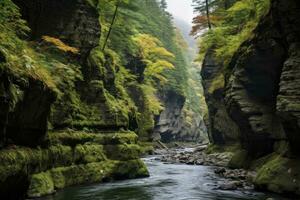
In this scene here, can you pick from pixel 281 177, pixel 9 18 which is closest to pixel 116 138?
pixel 281 177

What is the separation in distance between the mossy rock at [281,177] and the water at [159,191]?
0.74 meters

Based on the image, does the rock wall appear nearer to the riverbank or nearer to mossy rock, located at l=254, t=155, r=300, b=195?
the riverbank

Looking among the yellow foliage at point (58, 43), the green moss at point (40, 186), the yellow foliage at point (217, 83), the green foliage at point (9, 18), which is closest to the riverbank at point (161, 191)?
the green moss at point (40, 186)

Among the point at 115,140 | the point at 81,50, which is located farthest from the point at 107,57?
the point at 115,140

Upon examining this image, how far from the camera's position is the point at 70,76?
75.1 feet

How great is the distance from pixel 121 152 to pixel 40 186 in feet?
28.1

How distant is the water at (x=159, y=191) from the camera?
17.8 m

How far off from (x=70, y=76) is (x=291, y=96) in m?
12.3

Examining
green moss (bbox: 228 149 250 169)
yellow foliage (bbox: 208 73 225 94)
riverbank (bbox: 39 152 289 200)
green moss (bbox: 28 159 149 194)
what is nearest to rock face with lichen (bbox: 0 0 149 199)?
green moss (bbox: 28 159 149 194)

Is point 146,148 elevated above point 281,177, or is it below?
above

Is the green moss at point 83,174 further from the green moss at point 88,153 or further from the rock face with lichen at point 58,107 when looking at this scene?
the green moss at point 88,153

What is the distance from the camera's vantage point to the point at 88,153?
23.0m

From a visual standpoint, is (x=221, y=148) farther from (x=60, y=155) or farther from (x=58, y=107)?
(x=60, y=155)

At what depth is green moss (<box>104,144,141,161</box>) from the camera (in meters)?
25.1
